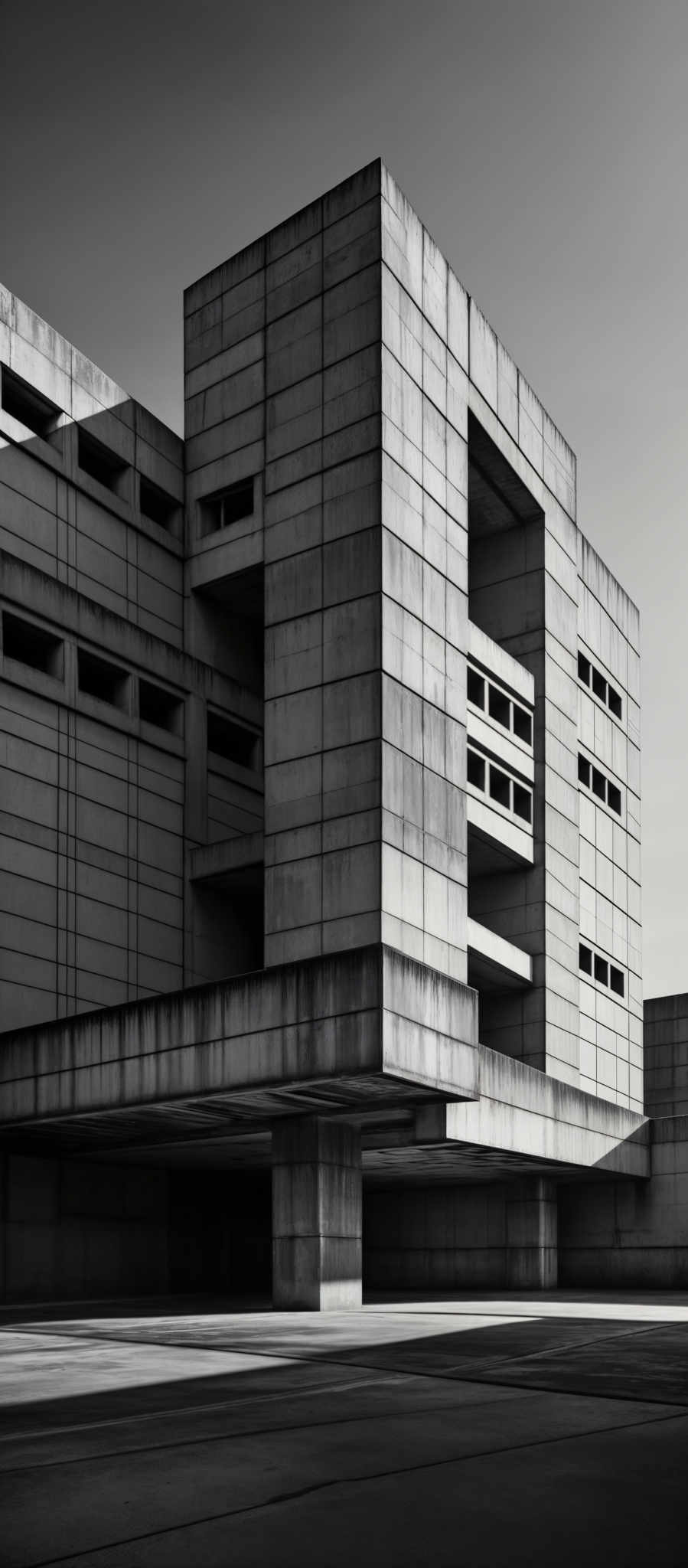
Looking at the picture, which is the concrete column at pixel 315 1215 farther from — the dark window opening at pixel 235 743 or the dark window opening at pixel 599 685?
the dark window opening at pixel 599 685

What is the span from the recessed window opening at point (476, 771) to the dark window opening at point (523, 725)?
12.3ft

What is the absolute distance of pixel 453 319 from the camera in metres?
41.5

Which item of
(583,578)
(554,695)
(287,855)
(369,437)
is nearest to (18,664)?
(287,855)

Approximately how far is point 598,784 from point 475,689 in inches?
513

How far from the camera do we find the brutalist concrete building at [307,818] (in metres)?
31.8

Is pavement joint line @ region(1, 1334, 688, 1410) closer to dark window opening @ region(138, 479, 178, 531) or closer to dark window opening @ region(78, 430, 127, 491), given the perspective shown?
dark window opening @ region(78, 430, 127, 491)

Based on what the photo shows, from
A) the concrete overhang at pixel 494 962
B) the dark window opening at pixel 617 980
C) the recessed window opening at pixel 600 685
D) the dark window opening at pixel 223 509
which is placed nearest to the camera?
the concrete overhang at pixel 494 962

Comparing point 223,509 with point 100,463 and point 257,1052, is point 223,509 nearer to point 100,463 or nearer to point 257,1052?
point 100,463

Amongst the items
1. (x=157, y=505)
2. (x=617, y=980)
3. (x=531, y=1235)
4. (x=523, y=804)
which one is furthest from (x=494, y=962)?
(x=157, y=505)

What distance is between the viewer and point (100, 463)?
1674 inches

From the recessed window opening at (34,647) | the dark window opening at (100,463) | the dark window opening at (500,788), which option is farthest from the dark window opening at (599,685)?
the recessed window opening at (34,647)

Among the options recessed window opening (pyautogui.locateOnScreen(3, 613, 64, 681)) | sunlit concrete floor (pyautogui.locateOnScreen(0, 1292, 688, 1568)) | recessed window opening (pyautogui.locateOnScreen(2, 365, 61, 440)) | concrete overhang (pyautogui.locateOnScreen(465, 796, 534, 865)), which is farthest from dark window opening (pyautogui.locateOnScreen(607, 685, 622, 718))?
sunlit concrete floor (pyautogui.locateOnScreen(0, 1292, 688, 1568))

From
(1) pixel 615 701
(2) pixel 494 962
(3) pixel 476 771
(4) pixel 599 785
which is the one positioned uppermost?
(1) pixel 615 701

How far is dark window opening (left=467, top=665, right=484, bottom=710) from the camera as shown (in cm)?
4209
